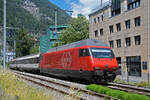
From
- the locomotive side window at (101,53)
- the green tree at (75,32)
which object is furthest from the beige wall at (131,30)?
the locomotive side window at (101,53)

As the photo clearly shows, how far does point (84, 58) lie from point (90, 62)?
90 centimetres

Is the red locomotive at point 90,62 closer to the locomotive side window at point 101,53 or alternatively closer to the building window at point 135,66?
the locomotive side window at point 101,53

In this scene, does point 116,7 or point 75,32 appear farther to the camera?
point 75,32

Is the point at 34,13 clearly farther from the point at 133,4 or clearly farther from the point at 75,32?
the point at 133,4

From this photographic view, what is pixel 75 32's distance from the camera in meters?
49.2

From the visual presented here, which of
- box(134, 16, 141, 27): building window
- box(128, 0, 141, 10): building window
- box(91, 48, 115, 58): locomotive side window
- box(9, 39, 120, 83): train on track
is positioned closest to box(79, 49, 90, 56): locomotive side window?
box(9, 39, 120, 83): train on track

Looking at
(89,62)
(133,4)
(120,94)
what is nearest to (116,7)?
(133,4)

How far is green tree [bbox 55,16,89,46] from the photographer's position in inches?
1898

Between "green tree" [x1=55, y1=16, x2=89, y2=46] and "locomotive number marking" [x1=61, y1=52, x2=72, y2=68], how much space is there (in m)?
28.2

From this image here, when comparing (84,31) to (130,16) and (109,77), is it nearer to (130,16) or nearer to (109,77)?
(130,16)

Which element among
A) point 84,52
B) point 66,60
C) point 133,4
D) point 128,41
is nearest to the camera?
point 84,52

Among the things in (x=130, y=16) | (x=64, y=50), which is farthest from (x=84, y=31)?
(x=64, y=50)

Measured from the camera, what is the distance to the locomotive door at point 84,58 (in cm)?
1548

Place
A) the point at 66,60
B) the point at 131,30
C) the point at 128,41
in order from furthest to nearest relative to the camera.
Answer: the point at 128,41 < the point at 131,30 < the point at 66,60
